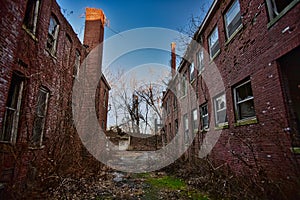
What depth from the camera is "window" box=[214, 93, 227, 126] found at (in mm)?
8508

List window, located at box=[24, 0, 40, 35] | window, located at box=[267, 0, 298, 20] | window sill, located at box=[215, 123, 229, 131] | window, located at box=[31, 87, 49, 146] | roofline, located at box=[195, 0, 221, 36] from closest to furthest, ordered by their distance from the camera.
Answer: window, located at box=[267, 0, 298, 20]
window, located at box=[24, 0, 40, 35]
window, located at box=[31, 87, 49, 146]
window sill, located at box=[215, 123, 229, 131]
roofline, located at box=[195, 0, 221, 36]

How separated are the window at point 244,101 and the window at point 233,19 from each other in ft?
8.17

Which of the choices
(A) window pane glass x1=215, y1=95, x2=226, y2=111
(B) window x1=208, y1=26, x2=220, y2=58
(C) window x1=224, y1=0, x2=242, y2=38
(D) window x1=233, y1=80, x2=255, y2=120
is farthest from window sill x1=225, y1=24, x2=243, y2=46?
(A) window pane glass x1=215, y1=95, x2=226, y2=111

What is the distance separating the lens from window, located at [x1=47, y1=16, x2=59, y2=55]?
839 cm

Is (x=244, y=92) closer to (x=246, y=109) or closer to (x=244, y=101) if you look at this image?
(x=244, y=101)

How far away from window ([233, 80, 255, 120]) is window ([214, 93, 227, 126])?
1.06 metres

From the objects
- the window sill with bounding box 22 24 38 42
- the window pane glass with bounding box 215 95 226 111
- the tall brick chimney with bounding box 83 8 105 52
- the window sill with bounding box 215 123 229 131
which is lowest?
the window sill with bounding box 215 123 229 131

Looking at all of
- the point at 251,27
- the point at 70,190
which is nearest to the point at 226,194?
the point at 70,190

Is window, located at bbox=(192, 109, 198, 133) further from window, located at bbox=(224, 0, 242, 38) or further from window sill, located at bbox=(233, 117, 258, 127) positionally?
window, located at bbox=(224, 0, 242, 38)

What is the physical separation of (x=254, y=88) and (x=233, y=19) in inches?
136

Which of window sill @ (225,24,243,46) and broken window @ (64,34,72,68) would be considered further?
broken window @ (64,34,72,68)

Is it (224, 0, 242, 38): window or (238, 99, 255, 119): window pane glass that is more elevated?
(224, 0, 242, 38): window

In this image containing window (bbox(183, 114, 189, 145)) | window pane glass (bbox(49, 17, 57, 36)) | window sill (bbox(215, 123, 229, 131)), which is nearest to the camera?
window sill (bbox(215, 123, 229, 131))

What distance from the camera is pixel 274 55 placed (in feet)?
17.3
